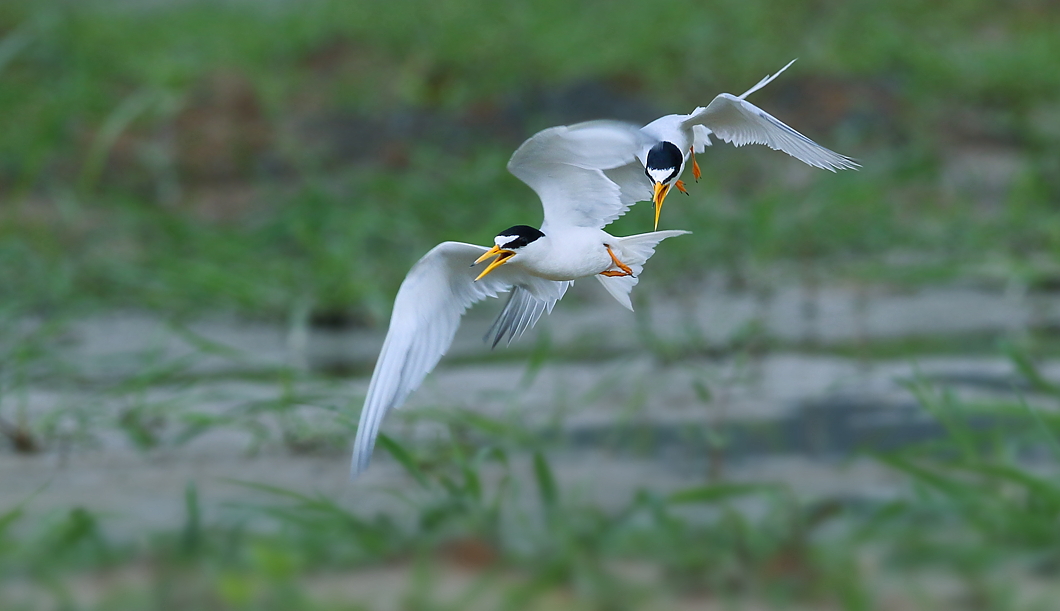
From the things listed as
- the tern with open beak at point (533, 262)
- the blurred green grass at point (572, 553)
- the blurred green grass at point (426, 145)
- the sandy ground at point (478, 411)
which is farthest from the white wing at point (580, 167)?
the blurred green grass at point (426, 145)

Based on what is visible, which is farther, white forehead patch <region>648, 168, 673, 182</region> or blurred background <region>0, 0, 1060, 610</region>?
blurred background <region>0, 0, 1060, 610</region>

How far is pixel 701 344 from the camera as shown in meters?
4.00

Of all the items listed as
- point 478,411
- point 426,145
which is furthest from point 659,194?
point 426,145

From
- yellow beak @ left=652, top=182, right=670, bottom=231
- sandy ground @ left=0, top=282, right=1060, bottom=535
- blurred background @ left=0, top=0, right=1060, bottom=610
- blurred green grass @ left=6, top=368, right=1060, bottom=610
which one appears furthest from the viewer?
sandy ground @ left=0, top=282, right=1060, bottom=535

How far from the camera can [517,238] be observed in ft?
A: 2.99

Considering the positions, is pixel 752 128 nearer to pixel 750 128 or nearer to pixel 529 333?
pixel 750 128

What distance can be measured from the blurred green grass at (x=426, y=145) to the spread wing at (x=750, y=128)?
7.97 feet

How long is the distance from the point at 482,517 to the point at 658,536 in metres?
0.31

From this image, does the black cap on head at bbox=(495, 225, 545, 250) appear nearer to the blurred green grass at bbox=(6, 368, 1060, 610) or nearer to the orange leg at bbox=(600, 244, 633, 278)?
the orange leg at bbox=(600, 244, 633, 278)

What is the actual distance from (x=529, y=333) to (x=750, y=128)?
3661 millimetres

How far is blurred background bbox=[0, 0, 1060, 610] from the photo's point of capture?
79.7 inches

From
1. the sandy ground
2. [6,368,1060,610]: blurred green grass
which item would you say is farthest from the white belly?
the sandy ground

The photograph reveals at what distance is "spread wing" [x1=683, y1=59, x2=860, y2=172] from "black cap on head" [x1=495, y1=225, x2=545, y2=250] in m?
0.13

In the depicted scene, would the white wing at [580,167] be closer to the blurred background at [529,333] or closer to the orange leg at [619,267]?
the orange leg at [619,267]
